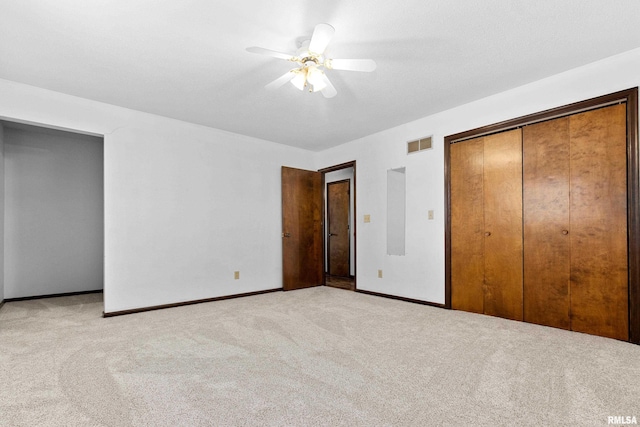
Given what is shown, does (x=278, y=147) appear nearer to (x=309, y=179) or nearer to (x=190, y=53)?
(x=309, y=179)

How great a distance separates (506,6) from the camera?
6.77ft

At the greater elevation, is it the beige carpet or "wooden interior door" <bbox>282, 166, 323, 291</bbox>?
"wooden interior door" <bbox>282, 166, 323, 291</bbox>

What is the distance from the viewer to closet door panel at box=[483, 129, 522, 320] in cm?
331

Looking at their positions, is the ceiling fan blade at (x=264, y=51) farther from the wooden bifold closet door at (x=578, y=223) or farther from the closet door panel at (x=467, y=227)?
the wooden bifold closet door at (x=578, y=223)

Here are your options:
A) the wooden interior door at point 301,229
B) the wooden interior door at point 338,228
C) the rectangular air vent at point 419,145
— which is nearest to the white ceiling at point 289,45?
the rectangular air vent at point 419,145

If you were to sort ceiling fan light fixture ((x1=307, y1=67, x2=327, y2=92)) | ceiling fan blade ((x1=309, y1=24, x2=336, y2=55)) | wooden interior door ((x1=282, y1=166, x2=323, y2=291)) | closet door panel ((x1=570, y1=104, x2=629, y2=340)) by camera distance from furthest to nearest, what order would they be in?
wooden interior door ((x1=282, y1=166, x2=323, y2=291))
closet door panel ((x1=570, y1=104, x2=629, y2=340))
ceiling fan light fixture ((x1=307, y1=67, x2=327, y2=92))
ceiling fan blade ((x1=309, y1=24, x2=336, y2=55))

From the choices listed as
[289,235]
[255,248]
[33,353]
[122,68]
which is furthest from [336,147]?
[33,353]

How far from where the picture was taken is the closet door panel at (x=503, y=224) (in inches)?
130

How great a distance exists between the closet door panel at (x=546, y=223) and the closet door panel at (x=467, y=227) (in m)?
0.46

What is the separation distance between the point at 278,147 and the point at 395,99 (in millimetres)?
2348

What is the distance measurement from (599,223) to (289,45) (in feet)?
10.2

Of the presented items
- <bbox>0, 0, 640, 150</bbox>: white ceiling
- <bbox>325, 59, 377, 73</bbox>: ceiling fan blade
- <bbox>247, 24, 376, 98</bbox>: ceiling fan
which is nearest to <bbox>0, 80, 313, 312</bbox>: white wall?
<bbox>0, 0, 640, 150</bbox>: white ceiling

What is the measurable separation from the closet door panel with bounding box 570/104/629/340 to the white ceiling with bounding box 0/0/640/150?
64 cm

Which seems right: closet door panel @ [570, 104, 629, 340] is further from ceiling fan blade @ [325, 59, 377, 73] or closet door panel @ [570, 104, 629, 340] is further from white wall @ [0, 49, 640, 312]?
ceiling fan blade @ [325, 59, 377, 73]
